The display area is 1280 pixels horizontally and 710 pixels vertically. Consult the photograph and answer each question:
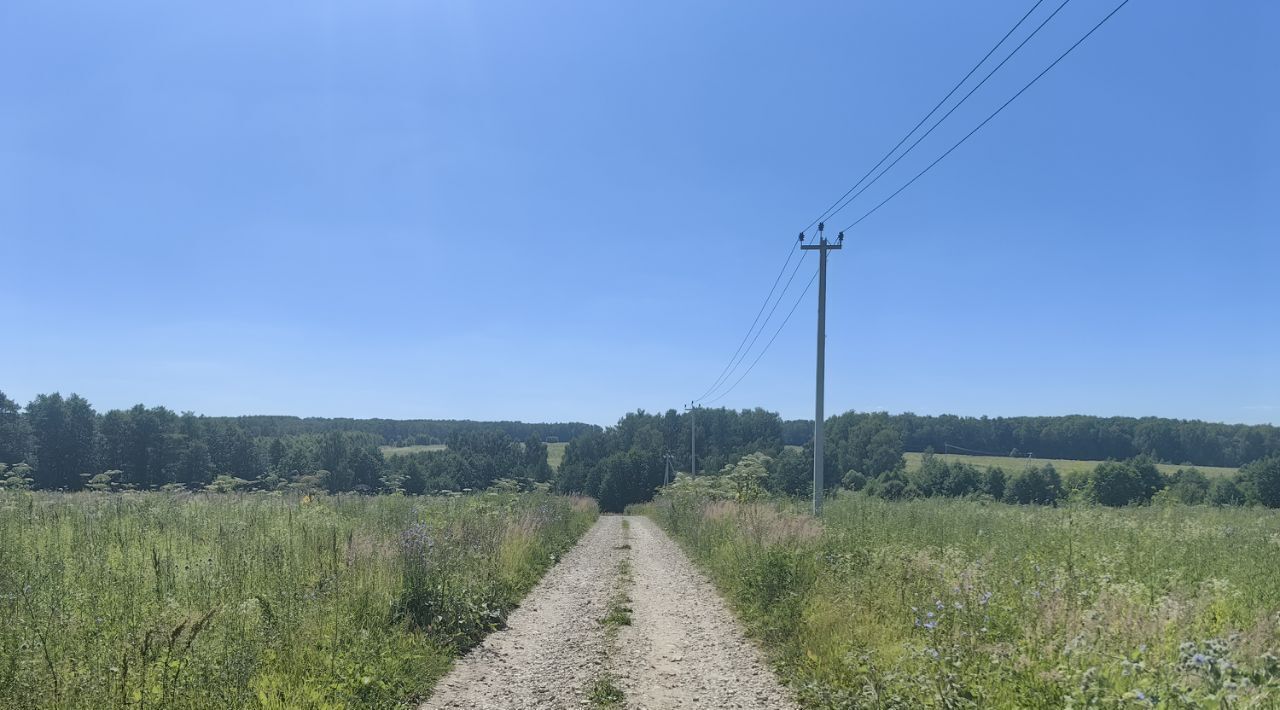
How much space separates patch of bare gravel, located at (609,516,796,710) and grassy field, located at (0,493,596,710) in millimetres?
2195

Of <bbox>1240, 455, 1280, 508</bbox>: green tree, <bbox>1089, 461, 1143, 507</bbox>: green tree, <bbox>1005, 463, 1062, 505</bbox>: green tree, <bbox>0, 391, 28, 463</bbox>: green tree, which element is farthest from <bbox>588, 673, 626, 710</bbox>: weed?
<bbox>0, 391, 28, 463</bbox>: green tree

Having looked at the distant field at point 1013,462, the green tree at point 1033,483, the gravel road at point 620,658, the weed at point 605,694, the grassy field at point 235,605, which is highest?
the grassy field at point 235,605

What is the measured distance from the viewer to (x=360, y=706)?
18.2 feet

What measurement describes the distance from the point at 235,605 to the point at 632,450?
82.0 metres

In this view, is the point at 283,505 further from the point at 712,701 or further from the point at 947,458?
the point at 947,458

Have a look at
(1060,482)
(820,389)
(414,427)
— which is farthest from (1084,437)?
(414,427)

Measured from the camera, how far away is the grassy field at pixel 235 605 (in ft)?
16.5

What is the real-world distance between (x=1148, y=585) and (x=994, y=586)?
165 centimetres

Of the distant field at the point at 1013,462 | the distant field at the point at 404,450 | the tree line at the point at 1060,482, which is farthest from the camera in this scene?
the distant field at the point at 404,450

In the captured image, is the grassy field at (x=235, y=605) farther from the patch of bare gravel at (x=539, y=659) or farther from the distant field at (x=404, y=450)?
the distant field at (x=404, y=450)

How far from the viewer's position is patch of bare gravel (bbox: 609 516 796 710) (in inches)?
245

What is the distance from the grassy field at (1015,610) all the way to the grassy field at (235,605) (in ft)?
13.9

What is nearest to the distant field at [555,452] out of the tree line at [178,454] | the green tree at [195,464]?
the tree line at [178,454]

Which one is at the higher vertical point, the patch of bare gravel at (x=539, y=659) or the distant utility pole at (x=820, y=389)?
the distant utility pole at (x=820, y=389)
